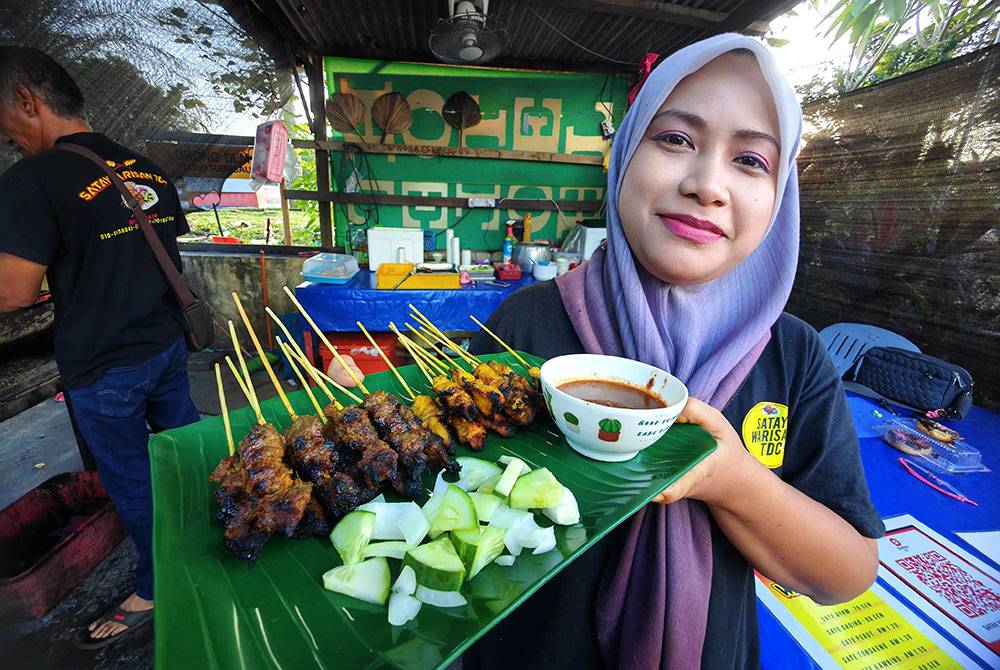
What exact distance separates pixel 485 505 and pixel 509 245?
20.6ft

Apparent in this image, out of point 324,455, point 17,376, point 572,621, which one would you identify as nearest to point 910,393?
point 572,621

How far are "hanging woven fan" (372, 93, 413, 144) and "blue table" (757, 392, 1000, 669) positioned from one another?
7202mm

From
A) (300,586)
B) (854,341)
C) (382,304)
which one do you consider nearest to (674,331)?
(300,586)

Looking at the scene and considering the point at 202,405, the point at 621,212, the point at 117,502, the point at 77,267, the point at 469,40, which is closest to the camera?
the point at 621,212

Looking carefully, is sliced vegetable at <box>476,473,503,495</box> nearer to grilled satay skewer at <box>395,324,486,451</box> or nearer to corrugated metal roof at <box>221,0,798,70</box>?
grilled satay skewer at <box>395,324,486,451</box>

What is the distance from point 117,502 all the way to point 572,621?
11.0ft

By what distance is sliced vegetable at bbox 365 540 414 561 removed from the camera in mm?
991

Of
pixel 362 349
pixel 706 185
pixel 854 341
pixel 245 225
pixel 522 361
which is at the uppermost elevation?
pixel 706 185

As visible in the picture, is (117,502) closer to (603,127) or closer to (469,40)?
(469,40)

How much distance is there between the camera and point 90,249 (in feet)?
8.29

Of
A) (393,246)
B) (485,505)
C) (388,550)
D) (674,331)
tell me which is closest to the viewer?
(388,550)

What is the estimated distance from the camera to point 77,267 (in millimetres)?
2545

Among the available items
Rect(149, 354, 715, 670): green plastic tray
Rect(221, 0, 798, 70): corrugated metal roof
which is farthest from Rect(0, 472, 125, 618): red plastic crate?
Rect(221, 0, 798, 70): corrugated metal roof

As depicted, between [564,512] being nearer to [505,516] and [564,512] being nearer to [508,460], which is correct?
[505,516]
